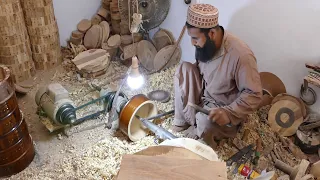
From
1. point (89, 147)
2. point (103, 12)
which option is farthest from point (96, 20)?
point (89, 147)

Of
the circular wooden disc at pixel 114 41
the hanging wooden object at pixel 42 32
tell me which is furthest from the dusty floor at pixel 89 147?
the circular wooden disc at pixel 114 41

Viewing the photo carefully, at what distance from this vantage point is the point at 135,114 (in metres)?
3.51

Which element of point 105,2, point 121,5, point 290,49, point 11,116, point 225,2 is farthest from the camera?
point 105,2

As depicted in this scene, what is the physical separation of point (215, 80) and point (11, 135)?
5.90 feet

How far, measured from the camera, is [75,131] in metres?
3.69

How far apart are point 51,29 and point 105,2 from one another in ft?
2.94

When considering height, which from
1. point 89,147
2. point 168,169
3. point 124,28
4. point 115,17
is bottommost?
point 89,147

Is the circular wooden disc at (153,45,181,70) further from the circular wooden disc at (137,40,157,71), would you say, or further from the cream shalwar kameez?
the cream shalwar kameez

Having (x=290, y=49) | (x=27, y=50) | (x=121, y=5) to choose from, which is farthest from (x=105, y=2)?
(x=290, y=49)

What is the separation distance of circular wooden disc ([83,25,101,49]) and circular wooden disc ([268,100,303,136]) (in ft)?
8.50

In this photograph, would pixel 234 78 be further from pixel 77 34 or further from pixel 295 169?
pixel 77 34

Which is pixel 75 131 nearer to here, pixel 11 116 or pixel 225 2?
pixel 11 116

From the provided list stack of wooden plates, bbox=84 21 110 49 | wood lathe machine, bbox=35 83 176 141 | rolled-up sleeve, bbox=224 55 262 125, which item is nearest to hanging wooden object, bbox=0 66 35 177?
wood lathe machine, bbox=35 83 176 141

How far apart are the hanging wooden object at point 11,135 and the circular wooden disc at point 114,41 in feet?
Answer: 6.62
